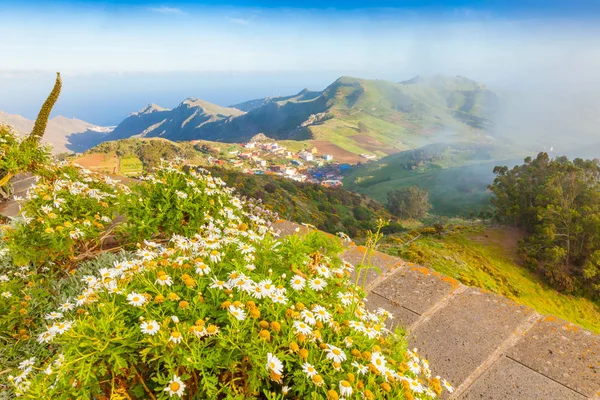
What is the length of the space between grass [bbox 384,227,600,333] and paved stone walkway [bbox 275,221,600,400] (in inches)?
155

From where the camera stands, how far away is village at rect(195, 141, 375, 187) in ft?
344

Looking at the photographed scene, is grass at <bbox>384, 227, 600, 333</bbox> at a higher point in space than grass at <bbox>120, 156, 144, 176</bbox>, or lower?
higher

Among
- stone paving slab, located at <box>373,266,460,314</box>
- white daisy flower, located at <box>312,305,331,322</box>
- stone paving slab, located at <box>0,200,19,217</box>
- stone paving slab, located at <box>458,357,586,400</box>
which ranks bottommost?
stone paving slab, located at <box>0,200,19,217</box>

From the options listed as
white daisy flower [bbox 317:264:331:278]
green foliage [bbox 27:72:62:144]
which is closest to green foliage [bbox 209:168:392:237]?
green foliage [bbox 27:72:62:144]

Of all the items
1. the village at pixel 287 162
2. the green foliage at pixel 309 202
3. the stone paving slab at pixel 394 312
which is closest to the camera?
the stone paving slab at pixel 394 312

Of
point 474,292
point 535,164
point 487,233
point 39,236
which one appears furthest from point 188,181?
point 535,164

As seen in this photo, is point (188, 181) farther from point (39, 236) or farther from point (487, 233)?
point (487, 233)

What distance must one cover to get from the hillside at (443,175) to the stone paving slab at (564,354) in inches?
2065

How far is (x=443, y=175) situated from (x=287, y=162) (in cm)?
5659

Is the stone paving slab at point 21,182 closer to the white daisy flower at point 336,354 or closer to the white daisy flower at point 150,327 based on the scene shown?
the white daisy flower at point 150,327

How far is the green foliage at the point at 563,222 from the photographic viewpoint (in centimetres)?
1330

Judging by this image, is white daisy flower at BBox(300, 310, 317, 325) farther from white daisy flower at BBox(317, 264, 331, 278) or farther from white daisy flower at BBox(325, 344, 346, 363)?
white daisy flower at BBox(317, 264, 331, 278)

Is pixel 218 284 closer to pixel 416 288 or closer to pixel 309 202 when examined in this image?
pixel 416 288

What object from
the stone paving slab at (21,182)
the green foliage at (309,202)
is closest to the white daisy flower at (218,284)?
the stone paving slab at (21,182)
